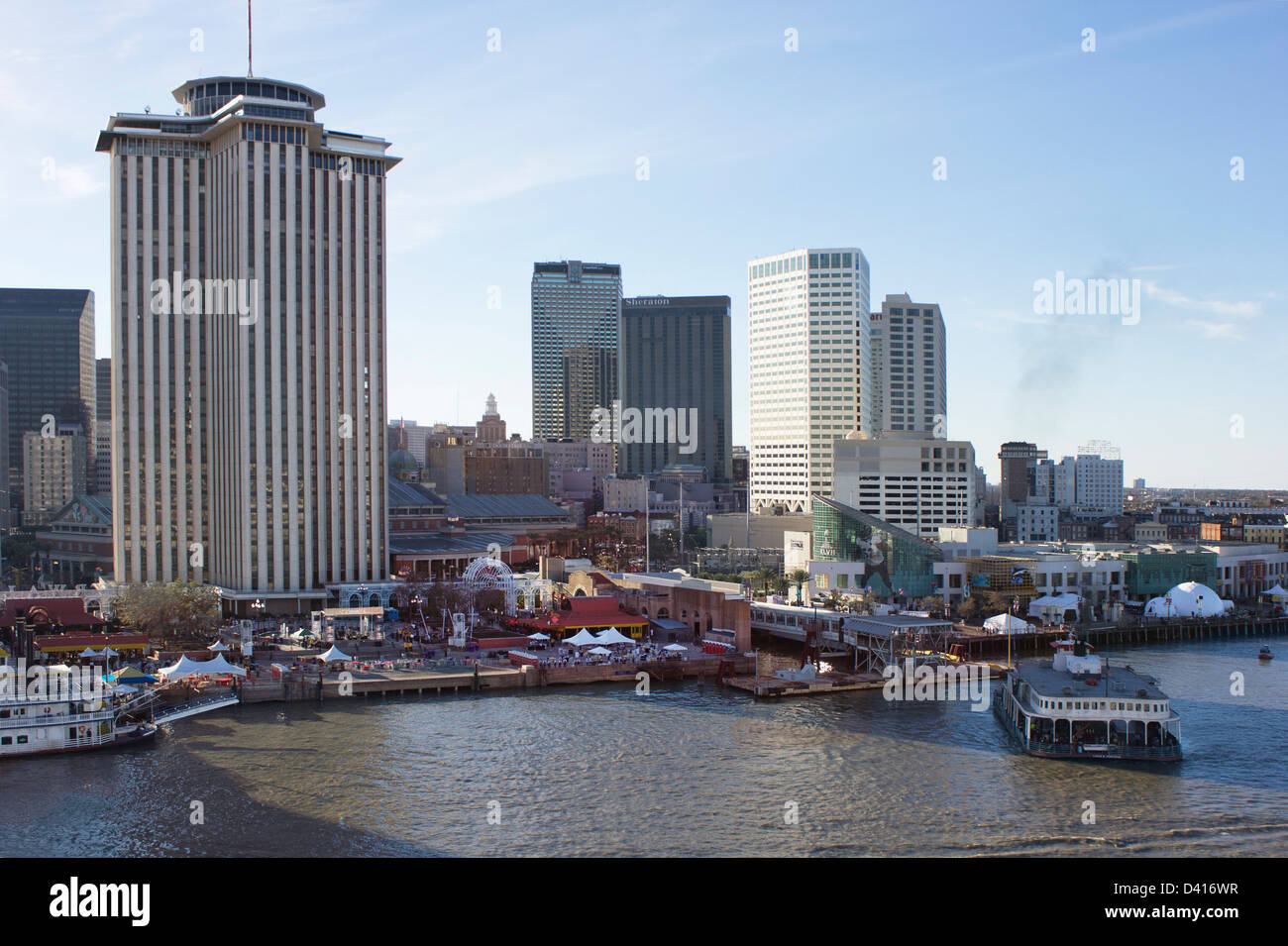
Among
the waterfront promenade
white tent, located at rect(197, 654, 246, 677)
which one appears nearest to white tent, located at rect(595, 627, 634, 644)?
the waterfront promenade

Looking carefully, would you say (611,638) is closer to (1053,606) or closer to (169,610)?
(169,610)

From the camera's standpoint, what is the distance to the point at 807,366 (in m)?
137

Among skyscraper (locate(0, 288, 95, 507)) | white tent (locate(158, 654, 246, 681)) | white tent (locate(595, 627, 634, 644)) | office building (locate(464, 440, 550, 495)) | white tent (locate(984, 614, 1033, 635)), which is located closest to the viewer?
white tent (locate(158, 654, 246, 681))

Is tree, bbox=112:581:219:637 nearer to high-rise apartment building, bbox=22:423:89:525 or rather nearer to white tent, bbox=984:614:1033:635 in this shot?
white tent, bbox=984:614:1033:635

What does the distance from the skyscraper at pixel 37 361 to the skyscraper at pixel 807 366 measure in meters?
117

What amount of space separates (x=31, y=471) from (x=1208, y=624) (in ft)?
529

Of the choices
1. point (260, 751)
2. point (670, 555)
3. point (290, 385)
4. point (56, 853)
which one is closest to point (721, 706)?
point (260, 751)

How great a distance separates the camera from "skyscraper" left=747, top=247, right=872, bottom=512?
442ft

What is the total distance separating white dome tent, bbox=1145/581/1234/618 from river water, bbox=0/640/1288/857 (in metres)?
33.1

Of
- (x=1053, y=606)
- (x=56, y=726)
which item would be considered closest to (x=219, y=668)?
(x=56, y=726)

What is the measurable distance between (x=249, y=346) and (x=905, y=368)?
4723 inches

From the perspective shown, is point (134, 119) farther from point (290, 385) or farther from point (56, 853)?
point (56, 853)

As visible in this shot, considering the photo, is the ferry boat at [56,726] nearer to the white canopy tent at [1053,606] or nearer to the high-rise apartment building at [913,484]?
the white canopy tent at [1053,606]

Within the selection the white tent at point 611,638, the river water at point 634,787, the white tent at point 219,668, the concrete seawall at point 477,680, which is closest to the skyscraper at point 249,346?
the white tent at point 219,668
